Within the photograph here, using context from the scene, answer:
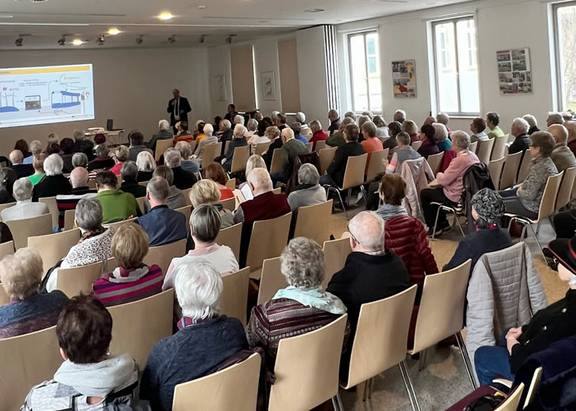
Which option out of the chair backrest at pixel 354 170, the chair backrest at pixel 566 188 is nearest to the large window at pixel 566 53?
the chair backrest at pixel 354 170

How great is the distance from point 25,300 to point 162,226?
1.80 m

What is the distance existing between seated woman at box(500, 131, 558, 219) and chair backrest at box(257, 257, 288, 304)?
2949 mm

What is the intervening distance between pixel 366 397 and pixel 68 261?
1997 millimetres

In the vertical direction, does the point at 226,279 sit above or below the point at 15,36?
below

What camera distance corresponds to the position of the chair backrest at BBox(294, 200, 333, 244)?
535 cm

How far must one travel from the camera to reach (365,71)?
15805 millimetres

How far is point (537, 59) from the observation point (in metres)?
11.7

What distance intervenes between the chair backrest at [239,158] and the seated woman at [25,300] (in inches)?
269

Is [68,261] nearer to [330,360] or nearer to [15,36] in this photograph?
[330,360]

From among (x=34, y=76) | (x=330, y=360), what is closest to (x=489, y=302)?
(x=330, y=360)

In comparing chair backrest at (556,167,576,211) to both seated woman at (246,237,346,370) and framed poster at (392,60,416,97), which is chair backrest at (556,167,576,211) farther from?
framed poster at (392,60,416,97)

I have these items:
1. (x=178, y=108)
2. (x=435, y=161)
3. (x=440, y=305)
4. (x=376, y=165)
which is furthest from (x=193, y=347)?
(x=178, y=108)

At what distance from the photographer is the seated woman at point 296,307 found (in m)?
2.79

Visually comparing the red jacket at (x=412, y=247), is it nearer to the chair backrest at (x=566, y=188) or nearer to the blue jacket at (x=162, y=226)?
the blue jacket at (x=162, y=226)
